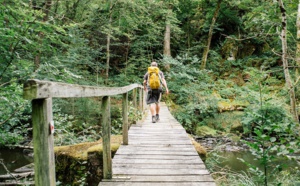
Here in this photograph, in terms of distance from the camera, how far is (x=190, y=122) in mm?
12281

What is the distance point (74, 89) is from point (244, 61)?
18.3 m

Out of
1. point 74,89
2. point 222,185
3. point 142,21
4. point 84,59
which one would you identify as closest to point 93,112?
point 84,59

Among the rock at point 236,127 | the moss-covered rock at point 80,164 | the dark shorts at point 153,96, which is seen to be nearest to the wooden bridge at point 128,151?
the moss-covered rock at point 80,164

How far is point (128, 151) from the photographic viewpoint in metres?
4.29

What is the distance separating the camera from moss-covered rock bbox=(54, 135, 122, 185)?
460cm

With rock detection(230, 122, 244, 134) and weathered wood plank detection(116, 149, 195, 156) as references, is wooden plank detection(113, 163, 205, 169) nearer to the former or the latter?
weathered wood plank detection(116, 149, 195, 156)

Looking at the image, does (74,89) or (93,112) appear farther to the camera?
(93,112)

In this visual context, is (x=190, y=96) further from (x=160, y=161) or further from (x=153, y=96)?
(x=160, y=161)

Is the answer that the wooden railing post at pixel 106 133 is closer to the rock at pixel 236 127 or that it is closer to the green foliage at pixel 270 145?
the green foliage at pixel 270 145

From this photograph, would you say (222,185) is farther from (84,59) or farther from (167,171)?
(84,59)

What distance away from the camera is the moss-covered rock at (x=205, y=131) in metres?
12.7

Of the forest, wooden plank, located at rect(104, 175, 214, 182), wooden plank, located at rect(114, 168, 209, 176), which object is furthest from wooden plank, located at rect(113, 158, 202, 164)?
the forest

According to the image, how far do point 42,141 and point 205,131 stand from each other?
12.2 metres

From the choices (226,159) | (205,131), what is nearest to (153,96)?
(226,159)
